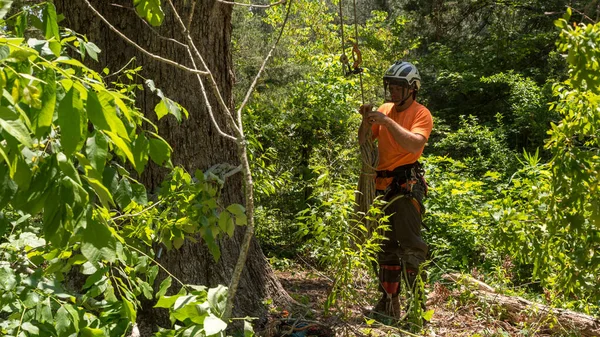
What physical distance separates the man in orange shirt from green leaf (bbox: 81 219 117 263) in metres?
3.24

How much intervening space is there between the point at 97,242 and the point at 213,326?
1.34 ft

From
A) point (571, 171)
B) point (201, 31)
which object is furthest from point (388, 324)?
point (201, 31)

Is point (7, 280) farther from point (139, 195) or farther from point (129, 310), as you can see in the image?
point (139, 195)

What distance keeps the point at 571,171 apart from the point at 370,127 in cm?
172

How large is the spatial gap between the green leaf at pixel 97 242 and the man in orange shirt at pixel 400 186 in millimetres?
3242

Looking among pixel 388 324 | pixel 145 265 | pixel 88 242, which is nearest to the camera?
pixel 88 242

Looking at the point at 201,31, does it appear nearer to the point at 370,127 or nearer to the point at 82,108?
the point at 370,127

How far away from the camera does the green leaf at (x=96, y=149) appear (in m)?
1.34

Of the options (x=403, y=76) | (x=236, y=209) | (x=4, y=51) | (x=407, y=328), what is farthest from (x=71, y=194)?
(x=403, y=76)

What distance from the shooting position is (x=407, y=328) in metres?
4.32

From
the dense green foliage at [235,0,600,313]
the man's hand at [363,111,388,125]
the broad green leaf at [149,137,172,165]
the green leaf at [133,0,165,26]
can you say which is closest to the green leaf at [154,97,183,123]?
the broad green leaf at [149,137,172,165]

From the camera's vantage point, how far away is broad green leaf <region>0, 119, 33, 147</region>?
1.05m

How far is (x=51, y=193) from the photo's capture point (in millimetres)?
1299

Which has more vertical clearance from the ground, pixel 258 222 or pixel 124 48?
pixel 124 48
